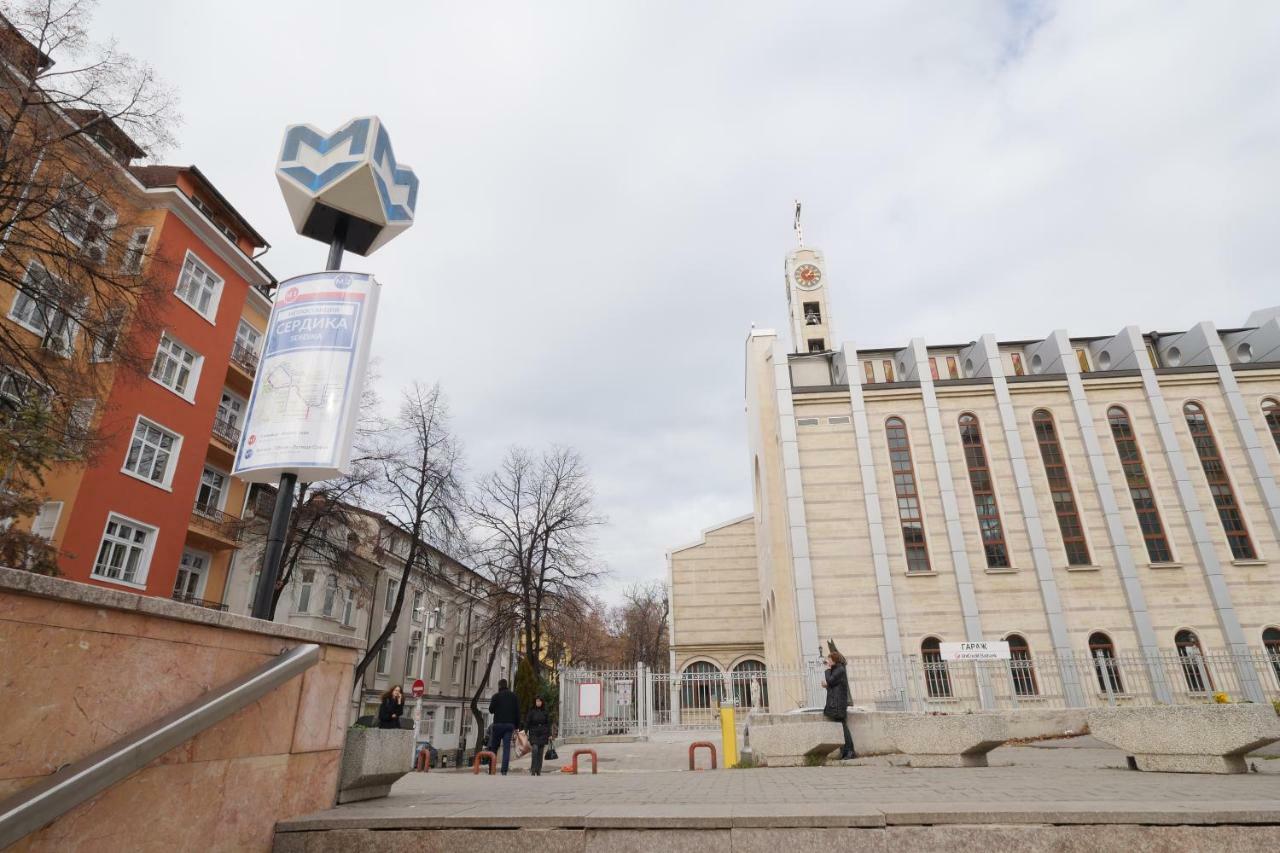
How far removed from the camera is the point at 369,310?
6844 mm

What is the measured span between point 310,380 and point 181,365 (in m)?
19.0

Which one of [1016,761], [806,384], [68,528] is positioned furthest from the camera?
[806,384]

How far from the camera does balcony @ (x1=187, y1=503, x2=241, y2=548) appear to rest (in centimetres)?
2164

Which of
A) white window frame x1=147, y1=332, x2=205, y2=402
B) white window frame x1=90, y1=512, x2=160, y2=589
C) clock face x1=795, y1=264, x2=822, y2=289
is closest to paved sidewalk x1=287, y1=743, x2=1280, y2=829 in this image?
white window frame x1=90, y1=512, x2=160, y2=589

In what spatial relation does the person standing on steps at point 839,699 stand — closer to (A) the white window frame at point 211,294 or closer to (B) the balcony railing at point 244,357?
(A) the white window frame at point 211,294

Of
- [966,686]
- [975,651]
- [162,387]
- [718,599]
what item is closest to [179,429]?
[162,387]

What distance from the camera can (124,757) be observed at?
326cm

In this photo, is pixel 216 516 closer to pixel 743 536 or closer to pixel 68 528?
pixel 68 528

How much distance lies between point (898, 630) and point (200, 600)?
26.3 metres

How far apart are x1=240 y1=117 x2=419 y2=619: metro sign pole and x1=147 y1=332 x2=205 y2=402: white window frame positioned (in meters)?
16.4

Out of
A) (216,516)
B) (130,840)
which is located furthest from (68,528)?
(130,840)

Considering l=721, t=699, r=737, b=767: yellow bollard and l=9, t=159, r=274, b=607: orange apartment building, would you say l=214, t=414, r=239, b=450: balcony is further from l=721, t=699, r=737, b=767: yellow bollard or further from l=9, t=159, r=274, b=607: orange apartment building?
l=721, t=699, r=737, b=767: yellow bollard

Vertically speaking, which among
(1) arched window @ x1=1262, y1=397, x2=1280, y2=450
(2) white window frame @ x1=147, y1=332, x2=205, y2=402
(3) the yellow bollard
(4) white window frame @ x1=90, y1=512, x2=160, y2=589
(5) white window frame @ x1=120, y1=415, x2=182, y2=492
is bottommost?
(3) the yellow bollard

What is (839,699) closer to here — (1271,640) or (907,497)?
(907,497)
